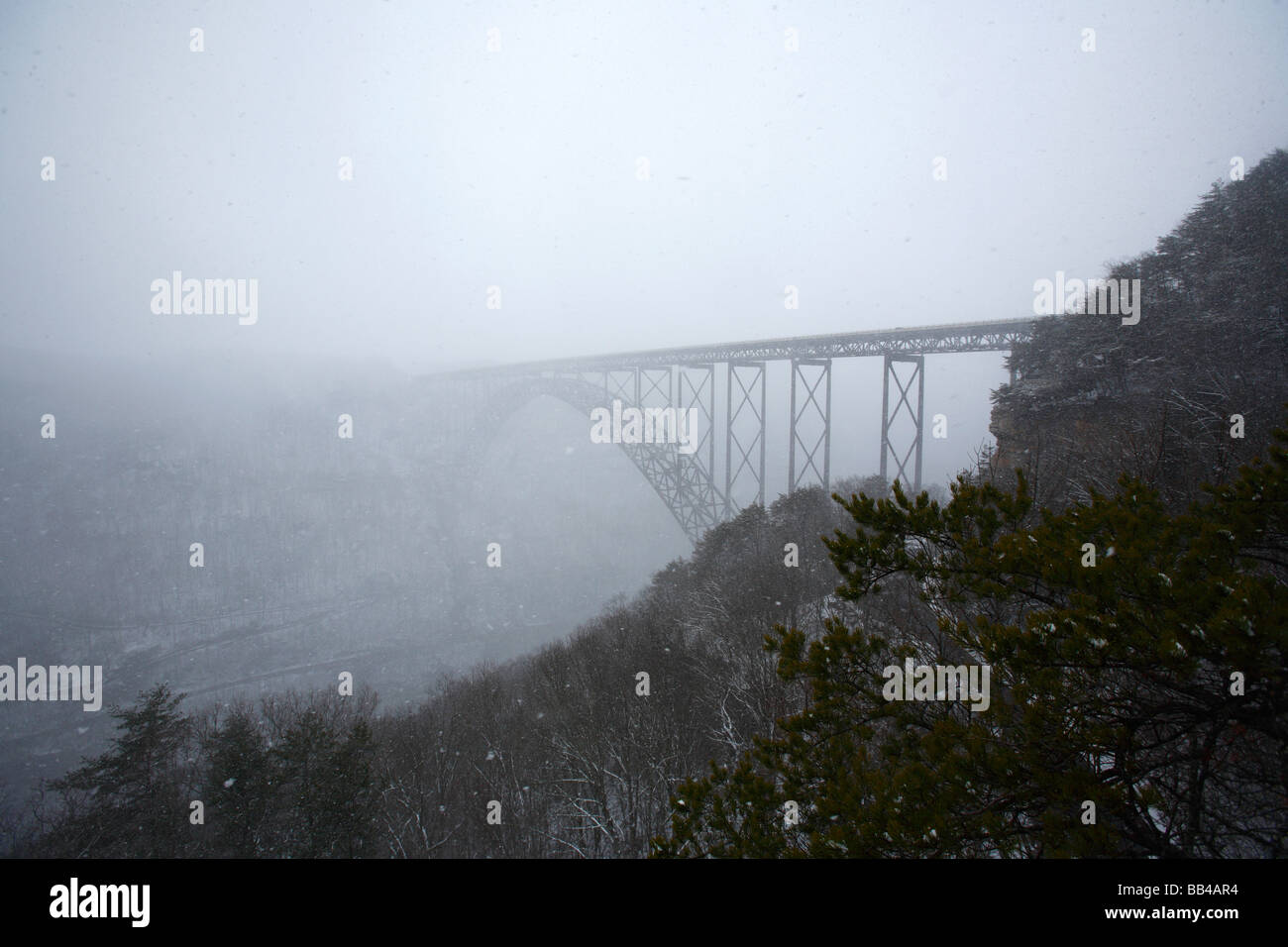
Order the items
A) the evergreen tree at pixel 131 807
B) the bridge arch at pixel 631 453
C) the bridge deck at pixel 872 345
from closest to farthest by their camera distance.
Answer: the evergreen tree at pixel 131 807 → the bridge deck at pixel 872 345 → the bridge arch at pixel 631 453

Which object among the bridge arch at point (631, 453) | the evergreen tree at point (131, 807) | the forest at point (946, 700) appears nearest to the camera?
the forest at point (946, 700)

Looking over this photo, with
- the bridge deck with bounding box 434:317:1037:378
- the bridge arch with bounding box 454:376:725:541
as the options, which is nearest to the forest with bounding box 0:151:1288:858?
the bridge deck with bounding box 434:317:1037:378

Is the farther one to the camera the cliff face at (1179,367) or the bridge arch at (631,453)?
the bridge arch at (631,453)

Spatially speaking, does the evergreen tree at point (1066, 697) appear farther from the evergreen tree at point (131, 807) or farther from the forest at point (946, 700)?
the evergreen tree at point (131, 807)

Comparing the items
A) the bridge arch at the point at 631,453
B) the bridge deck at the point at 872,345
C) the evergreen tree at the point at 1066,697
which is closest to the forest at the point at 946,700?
the evergreen tree at the point at 1066,697

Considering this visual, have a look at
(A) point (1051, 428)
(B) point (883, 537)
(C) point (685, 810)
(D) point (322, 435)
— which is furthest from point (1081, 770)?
(D) point (322, 435)

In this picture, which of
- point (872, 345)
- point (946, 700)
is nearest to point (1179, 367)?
point (872, 345)

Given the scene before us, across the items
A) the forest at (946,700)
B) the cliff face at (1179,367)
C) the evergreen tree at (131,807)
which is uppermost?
the cliff face at (1179,367)

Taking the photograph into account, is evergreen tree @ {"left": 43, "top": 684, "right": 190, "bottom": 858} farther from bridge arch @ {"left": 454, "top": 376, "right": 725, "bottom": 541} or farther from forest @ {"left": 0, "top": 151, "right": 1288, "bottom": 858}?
bridge arch @ {"left": 454, "top": 376, "right": 725, "bottom": 541}
